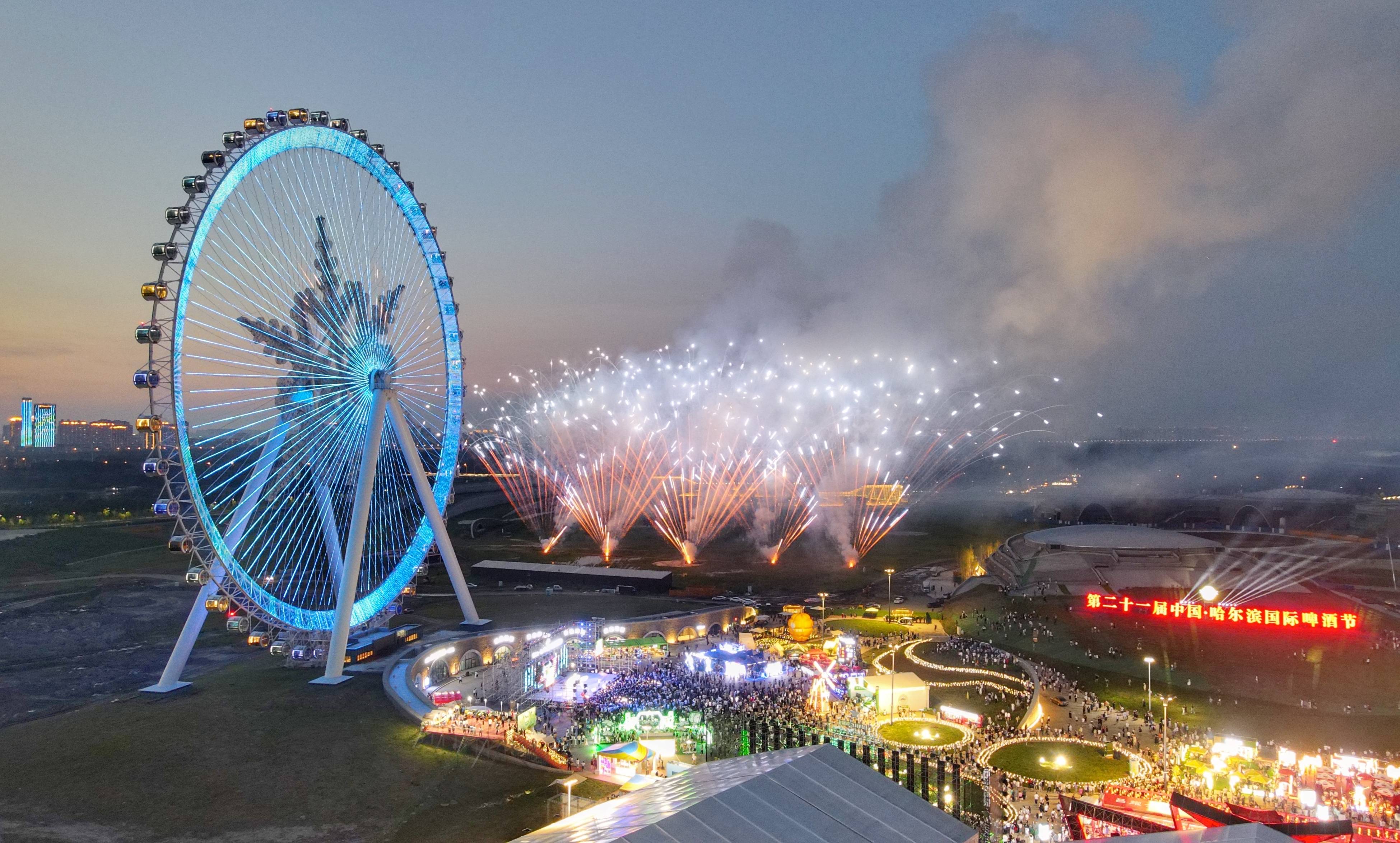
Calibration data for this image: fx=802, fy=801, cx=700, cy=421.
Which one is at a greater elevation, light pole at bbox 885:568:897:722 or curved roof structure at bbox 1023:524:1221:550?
curved roof structure at bbox 1023:524:1221:550

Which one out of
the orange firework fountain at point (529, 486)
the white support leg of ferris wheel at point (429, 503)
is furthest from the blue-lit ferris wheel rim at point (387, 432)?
the orange firework fountain at point (529, 486)

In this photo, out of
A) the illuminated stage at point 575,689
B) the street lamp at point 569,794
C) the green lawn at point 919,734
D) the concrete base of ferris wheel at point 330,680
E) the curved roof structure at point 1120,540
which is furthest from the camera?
the curved roof structure at point 1120,540

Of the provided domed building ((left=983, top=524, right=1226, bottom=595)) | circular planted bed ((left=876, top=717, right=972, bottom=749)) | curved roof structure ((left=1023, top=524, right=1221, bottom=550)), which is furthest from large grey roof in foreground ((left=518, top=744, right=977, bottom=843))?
curved roof structure ((left=1023, top=524, right=1221, bottom=550))

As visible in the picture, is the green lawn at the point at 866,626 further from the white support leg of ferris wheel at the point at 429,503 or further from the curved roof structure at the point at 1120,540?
the curved roof structure at the point at 1120,540

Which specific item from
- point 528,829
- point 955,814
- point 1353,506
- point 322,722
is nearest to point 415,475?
point 322,722

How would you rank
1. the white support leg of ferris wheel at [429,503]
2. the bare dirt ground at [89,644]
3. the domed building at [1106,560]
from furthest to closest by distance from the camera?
the domed building at [1106,560], the white support leg of ferris wheel at [429,503], the bare dirt ground at [89,644]

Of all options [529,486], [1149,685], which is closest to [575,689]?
[1149,685]

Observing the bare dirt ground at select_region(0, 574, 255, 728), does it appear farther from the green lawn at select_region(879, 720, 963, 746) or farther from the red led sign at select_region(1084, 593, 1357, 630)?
the red led sign at select_region(1084, 593, 1357, 630)
